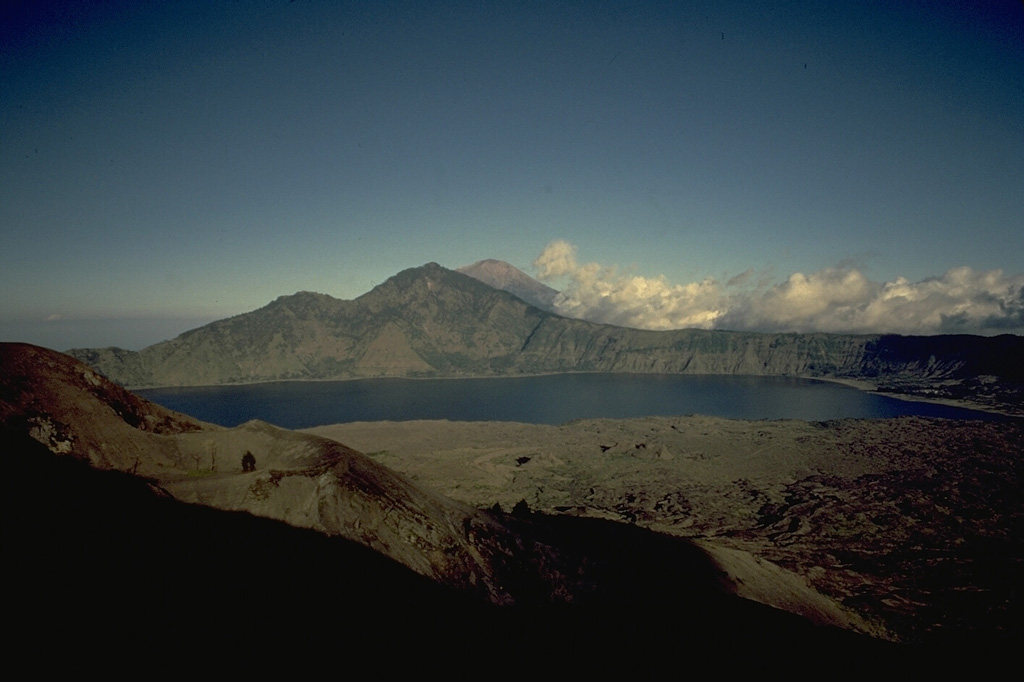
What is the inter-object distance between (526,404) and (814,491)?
366 feet

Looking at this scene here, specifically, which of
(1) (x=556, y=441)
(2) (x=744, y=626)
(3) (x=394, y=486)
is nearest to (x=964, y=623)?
(2) (x=744, y=626)

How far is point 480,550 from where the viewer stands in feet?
59.0

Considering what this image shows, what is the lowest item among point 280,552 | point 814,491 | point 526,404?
point 526,404

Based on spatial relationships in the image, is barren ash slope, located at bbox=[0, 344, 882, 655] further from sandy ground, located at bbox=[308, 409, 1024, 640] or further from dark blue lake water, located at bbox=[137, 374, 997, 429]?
dark blue lake water, located at bbox=[137, 374, 997, 429]

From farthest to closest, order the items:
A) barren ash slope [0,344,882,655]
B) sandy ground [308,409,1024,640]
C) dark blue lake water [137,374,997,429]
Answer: dark blue lake water [137,374,997,429] < sandy ground [308,409,1024,640] < barren ash slope [0,344,882,655]

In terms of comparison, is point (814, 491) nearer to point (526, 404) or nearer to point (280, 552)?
point (280, 552)

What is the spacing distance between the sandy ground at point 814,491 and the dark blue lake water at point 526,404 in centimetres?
3771

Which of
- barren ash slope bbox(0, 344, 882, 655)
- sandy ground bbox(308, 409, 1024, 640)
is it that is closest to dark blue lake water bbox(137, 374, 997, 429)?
sandy ground bbox(308, 409, 1024, 640)

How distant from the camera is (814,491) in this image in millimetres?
51062

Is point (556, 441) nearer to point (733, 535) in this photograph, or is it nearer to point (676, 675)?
point (733, 535)

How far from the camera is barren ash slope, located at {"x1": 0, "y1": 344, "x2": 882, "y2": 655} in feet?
33.5

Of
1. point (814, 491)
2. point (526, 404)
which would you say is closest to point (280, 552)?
point (814, 491)

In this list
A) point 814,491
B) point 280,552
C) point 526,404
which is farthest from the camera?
point 526,404

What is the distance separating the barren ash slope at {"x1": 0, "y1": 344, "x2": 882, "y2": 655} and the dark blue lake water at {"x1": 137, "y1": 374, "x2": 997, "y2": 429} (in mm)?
104874
